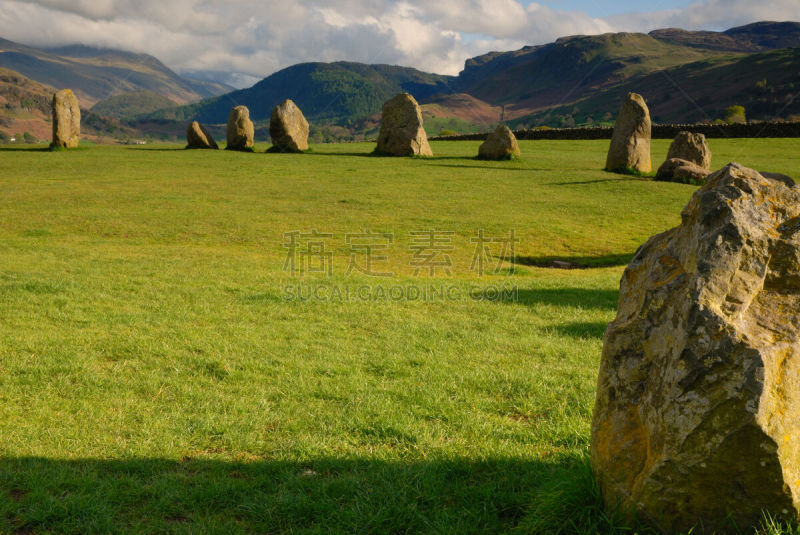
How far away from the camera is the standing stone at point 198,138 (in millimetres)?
43875

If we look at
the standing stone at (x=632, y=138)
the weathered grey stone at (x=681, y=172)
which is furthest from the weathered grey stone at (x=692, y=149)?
the standing stone at (x=632, y=138)

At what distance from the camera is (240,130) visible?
4238 cm

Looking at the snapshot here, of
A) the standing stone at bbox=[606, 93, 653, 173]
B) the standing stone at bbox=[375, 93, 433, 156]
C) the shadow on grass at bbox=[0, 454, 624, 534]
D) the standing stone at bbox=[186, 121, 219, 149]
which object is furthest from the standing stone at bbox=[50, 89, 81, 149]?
the shadow on grass at bbox=[0, 454, 624, 534]

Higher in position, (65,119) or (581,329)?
(65,119)

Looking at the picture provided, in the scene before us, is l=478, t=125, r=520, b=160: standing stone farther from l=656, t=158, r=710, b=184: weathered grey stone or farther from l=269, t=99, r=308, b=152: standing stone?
l=269, t=99, r=308, b=152: standing stone

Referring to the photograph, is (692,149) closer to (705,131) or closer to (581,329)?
(705,131)

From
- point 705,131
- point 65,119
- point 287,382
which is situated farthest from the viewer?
point 705,131

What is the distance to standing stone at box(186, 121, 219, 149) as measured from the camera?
4388 cm

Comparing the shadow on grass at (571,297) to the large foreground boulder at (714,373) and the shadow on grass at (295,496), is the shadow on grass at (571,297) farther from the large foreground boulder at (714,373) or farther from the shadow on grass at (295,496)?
the large foreground boulder at (714,373)

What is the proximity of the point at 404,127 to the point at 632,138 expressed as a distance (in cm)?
1469

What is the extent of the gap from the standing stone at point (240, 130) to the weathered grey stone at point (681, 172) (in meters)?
29.4

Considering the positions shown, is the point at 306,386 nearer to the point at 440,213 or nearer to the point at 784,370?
the point at 784,370

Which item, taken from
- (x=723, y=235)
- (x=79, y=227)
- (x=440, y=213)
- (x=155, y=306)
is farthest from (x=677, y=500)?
(x=79, y=227)

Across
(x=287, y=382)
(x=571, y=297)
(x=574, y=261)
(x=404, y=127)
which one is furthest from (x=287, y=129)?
(x=287, y=382)
